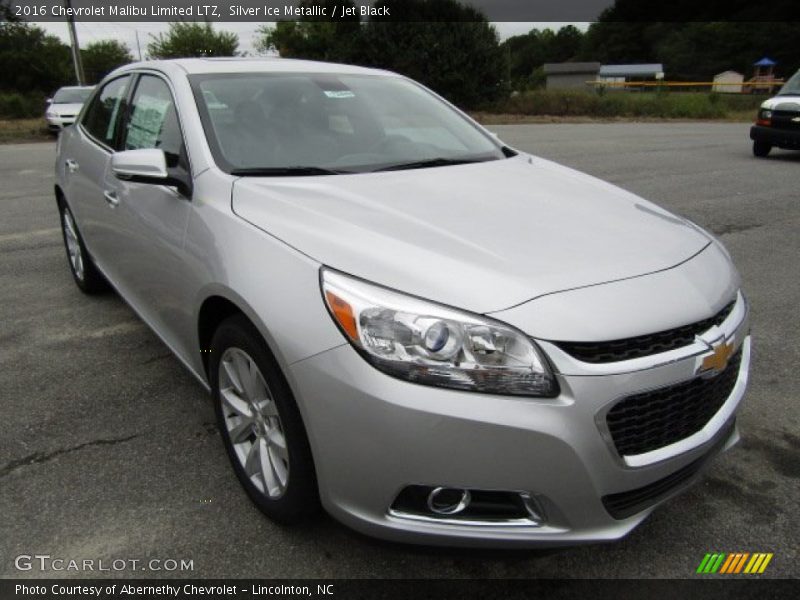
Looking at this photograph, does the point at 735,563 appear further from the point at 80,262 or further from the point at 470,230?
the point at 80,262

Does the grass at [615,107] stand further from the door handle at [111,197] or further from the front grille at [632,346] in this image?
the front grille at [632,346]

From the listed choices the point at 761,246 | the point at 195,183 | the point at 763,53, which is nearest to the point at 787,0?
the point at 763,53

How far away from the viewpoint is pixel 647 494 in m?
1.93

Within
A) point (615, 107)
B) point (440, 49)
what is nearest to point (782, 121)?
point (615, 107)

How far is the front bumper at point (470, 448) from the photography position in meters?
1.71

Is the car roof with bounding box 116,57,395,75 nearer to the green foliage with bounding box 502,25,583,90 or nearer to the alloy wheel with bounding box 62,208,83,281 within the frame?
Answer: the alloy wheel with bounding box 62,208,83,281

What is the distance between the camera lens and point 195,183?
102 inches

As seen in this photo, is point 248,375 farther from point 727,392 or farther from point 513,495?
point 727,392

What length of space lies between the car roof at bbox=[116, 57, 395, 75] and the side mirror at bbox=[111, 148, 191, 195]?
28.4 inches

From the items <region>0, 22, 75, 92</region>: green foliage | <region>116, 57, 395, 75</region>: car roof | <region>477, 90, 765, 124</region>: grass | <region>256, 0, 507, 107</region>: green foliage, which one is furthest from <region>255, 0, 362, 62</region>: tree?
<region>116, 57, 395, 75</region>: car roof

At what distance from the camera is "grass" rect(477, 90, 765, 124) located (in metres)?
30.0

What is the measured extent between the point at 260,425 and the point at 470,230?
98 centimetres

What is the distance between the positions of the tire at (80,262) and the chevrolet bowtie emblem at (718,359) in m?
3.76

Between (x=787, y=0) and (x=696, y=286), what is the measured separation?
95.9m
